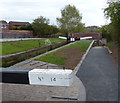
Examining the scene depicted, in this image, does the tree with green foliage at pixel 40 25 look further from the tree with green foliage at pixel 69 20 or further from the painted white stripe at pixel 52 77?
the painted white stripe at pixel 52 77

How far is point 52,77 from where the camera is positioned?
3.58 meters

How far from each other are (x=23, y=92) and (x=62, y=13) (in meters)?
47.5

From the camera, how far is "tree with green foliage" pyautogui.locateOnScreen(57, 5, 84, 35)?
5097cm

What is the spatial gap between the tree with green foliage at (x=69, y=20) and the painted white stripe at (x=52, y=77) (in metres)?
47.6

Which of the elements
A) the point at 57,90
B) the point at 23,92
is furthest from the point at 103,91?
the point at 23,92

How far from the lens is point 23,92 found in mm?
6598

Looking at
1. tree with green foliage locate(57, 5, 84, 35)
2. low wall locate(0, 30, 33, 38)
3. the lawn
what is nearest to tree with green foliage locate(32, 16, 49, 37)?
low wall locate(0, 30, 33, 38)

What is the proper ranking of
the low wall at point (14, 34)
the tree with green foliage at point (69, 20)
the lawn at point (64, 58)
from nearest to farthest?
the lawn at point (64, 58) → the low wall at point (14, 34) → the tree with green foliage at point (69, 20)

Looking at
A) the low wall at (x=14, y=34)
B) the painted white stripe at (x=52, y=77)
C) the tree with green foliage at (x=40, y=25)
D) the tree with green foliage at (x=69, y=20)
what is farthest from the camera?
the tree with green foliage at (x=40, y=25)

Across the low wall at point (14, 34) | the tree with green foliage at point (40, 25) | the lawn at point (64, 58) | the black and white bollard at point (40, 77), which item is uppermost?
the tree with green foliage at point (40, 25)

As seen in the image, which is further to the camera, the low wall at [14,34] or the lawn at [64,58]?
the low wall at [14,34]

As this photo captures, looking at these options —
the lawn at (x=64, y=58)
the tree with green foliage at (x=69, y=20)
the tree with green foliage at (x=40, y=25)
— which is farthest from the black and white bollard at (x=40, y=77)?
the tree with green foliage at (x=40, y=25)

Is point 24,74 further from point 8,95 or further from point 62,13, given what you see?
point 62,13

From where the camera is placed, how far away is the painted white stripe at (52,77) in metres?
3.52
